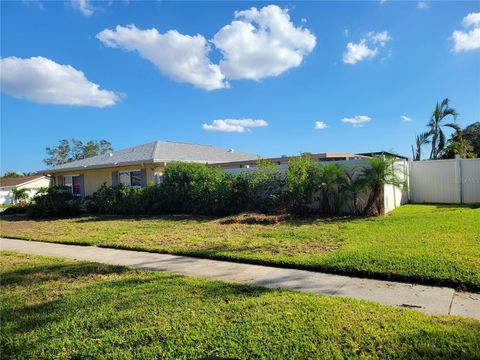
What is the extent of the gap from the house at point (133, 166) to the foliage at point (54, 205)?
2.30 metres

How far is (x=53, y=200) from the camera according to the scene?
1733 cm

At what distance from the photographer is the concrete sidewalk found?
4.35 meters

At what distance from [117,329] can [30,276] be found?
10.8 ft

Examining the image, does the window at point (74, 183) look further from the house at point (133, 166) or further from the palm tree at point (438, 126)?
the palm tree at point (438, 126)

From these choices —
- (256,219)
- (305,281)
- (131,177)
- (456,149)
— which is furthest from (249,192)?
(456,149)

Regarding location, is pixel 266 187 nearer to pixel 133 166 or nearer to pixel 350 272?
pixel 350 272

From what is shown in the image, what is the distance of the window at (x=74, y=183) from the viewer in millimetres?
22547

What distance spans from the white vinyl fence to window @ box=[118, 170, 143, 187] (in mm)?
13799

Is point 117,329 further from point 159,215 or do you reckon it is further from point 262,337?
point 159,215

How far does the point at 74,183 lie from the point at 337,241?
19.9 m

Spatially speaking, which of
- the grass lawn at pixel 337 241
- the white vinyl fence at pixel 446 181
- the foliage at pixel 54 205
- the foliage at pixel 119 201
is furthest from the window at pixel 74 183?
the white vinyl fence at pixel 446 181

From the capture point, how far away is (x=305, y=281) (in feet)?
17.6

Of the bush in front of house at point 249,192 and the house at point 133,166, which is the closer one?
the bush in front of house at point 249,192

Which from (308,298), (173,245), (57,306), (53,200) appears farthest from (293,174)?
(53,200)
